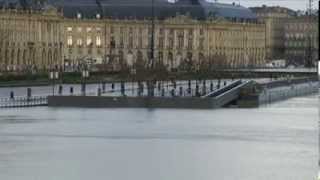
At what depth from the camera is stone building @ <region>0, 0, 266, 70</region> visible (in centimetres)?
14200

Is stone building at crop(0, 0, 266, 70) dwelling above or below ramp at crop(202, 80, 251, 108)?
above

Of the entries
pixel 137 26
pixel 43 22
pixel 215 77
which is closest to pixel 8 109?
pixel 215 77

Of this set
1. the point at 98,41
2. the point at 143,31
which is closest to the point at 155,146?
the point at 98,41

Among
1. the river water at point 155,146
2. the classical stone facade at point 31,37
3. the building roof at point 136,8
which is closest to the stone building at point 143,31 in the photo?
the building roof at point 136,8

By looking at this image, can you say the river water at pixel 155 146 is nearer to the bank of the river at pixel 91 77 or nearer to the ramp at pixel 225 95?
the ramp at pixel 225 95

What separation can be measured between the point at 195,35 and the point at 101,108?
4489 inches

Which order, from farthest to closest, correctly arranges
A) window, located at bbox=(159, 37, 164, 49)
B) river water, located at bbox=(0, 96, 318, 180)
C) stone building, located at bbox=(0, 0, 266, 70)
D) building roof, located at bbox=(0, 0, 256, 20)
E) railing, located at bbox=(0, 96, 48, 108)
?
window, located at bbox=(159, 37, 164, 49) < building roof, located at bbox=(0, 0, 256, 20) < stone building, located at bbox=(0, 0, 266, 70) < railing, located at bbox=(0, 96, 48, 108) < river water, located at bbox=(0, 96, 318, 180)

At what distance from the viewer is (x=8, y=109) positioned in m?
50.0

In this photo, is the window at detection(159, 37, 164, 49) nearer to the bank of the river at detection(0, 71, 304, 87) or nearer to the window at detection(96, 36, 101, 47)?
the window at detection(96, 36, 101, 47)

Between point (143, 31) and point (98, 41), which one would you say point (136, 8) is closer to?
point (143, 31)

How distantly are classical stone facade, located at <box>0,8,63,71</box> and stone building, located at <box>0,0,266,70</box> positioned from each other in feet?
0.59

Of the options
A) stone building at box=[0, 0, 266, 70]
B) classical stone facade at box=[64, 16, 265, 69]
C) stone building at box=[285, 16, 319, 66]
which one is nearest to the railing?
stone building at box=[0, 0, 266, 70]

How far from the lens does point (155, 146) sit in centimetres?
3095

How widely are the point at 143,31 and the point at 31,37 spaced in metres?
30.4
